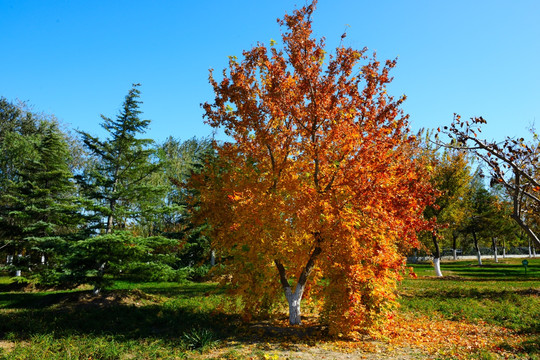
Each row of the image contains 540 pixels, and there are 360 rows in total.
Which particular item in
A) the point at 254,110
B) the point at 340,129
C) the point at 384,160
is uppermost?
the point at 254,110

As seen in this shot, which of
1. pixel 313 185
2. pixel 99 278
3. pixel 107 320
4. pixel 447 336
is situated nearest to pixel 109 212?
pixel 99 278

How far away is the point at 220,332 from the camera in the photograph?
9289mm

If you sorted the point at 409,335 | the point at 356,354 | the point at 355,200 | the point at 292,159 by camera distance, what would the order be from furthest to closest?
the point at 292,159, the point at 409,335, the point at 355,200, the point at 356,354

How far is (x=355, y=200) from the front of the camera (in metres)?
8.30

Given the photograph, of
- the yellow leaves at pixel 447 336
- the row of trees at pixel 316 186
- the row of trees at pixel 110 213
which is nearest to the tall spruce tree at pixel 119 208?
the row of trees at pixel 110 213

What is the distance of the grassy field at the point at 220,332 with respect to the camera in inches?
301

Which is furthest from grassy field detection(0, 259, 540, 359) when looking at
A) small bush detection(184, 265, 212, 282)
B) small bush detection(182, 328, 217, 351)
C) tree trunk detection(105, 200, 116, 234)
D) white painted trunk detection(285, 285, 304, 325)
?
tree trunk detection(105, 200, 116, 234)

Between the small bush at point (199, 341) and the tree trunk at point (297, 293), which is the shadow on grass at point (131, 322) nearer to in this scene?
the tree trunk at point (297, 293)

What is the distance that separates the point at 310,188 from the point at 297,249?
2.00 meters

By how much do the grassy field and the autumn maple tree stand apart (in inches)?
36.7

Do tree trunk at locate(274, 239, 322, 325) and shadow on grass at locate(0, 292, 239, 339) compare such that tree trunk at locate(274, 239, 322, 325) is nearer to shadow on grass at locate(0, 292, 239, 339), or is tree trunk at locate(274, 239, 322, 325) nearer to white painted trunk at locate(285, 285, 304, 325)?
white painted trunk at locate(285, 285, 304, 325)

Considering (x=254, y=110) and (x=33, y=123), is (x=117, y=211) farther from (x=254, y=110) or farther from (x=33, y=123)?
(x=33, y=123)

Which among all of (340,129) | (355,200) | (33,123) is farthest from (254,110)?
(33,123)

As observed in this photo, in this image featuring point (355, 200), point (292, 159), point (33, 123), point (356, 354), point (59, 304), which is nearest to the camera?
point (356, 354)
